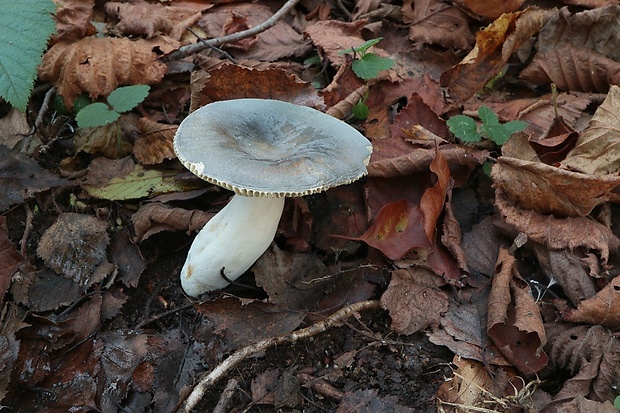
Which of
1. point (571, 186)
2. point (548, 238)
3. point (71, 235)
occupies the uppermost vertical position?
point (571, 186)

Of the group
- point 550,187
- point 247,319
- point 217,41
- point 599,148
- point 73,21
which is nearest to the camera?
point 247,319

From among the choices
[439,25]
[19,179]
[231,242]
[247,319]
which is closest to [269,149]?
[231,242]

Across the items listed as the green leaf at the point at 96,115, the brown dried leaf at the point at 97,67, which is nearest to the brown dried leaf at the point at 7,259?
the green leaf at the point at 96,115

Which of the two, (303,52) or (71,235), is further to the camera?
(303,52)

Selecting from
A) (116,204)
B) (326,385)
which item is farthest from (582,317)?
(116,204)

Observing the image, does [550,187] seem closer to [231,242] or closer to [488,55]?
[488,55]

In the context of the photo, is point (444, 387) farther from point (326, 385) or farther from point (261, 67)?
point (261, 67)
